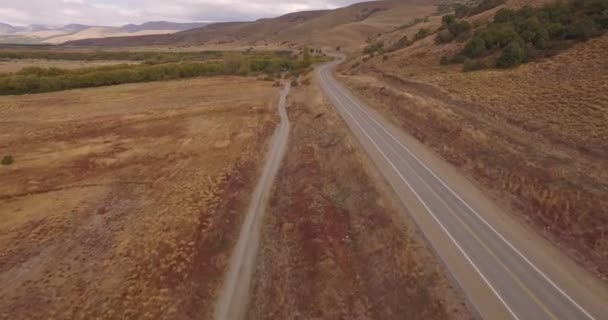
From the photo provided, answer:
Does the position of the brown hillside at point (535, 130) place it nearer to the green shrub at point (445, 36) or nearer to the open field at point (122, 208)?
the green shrub at point (445, 36)

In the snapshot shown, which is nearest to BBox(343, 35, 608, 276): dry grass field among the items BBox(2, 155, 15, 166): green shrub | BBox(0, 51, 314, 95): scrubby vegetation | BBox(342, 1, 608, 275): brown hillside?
BBox(342, 1, 608, 275): brown hillside

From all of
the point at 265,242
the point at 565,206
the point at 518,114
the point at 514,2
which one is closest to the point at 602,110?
the point at 518,114

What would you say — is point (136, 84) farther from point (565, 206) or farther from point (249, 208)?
point (565, 206)

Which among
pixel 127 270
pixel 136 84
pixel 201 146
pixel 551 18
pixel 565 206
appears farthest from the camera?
pixel 136 84

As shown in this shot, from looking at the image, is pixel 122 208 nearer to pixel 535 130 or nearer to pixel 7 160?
pixel 7 160

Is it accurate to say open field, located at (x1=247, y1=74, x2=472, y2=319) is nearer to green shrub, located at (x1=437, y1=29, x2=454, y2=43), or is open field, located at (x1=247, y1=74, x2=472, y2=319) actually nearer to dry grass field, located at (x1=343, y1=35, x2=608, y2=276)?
dry grass field, located at (x1=343, y1=35, x2=608, y2=276)

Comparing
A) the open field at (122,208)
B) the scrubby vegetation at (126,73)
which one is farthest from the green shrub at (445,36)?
the open field at (122,208)
